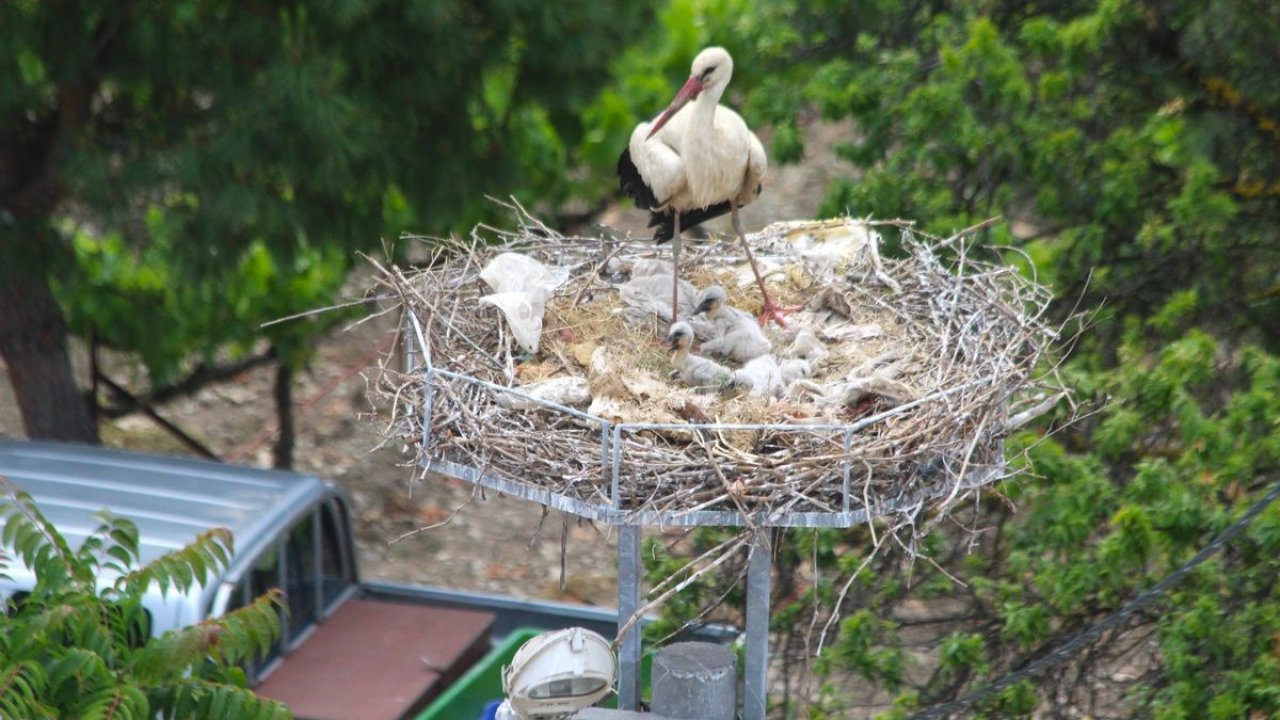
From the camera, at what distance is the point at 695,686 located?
16.1 ft

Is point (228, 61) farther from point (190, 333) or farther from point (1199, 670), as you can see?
point (1199, 670)

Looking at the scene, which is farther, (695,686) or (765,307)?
(765,307)

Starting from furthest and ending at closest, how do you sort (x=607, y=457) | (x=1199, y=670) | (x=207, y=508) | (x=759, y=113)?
(x=759, y=113) < (x=207, y=508) < (x=1199, y=670) < (x=607, y=457)

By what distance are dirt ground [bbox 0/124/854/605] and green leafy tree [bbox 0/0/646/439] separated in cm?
245

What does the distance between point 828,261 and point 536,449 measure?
220 centimetres

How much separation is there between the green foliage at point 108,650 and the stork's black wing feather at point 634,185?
2.01 meters

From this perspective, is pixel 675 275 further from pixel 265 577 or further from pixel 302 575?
pixel 302 575

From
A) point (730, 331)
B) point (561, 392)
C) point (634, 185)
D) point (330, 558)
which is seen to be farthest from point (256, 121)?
point (561, 392)

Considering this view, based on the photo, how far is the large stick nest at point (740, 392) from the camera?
14.9 feet

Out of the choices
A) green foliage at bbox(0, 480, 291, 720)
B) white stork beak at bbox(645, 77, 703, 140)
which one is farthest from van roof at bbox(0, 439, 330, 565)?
white stork beak at bbox(645, 77, 703, 140)

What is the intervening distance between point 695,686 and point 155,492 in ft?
14.4

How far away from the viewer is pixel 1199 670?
6.40m

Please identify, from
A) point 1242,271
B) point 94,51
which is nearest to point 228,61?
point 94,51

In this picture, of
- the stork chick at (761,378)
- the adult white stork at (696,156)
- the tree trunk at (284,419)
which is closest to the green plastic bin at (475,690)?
the stork chick at (761,378)
